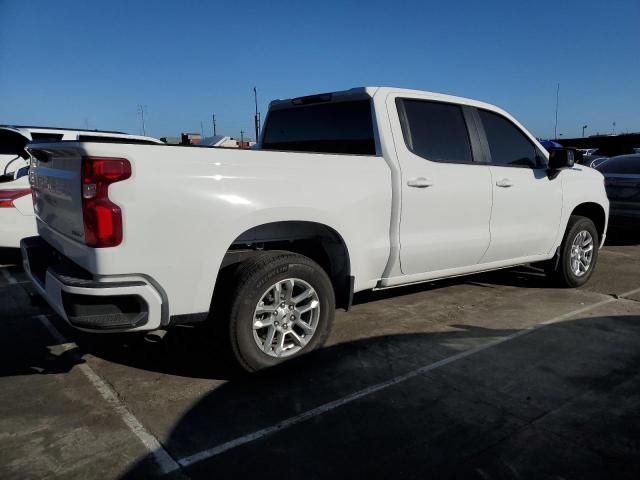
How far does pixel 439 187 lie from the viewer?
13.7ft

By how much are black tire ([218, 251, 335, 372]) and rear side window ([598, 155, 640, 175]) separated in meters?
7.72

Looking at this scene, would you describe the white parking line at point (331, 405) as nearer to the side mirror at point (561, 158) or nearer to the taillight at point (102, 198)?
the taillight at point (102, 198)

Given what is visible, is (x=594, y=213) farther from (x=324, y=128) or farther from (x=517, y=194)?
(x=324, y=128)

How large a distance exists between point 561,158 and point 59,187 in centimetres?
432

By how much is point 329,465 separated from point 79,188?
1.91 metres

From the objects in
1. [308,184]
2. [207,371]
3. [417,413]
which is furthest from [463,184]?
[207,371]

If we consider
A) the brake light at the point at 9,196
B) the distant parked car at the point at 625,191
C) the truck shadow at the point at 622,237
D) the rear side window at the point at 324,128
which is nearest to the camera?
the rear side window at the point at 324,128

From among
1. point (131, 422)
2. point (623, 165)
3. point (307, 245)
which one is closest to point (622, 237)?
point (623, 165)

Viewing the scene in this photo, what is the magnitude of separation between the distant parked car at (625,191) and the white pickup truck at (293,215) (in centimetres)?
396

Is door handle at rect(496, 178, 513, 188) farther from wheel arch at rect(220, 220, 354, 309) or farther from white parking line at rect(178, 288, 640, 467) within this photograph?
wheel arch at rect(220, 220, 354, 309)

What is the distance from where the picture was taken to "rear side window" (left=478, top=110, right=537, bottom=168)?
15.8 feet

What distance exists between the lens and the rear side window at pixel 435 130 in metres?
4.14

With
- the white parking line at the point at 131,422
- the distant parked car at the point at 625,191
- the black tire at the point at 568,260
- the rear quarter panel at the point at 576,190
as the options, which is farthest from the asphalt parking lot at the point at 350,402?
the distant parked car at the point at 625,191

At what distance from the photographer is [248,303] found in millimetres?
3178
